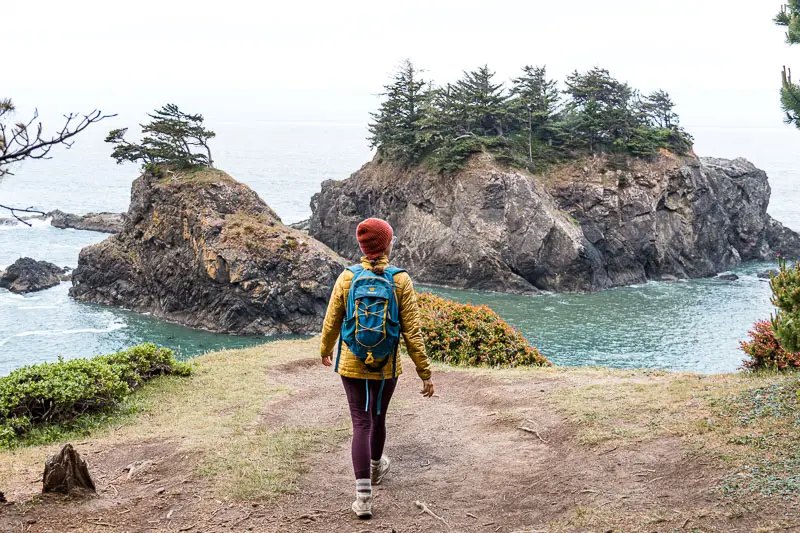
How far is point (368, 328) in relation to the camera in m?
6.27

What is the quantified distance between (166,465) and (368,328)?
11.4 feet

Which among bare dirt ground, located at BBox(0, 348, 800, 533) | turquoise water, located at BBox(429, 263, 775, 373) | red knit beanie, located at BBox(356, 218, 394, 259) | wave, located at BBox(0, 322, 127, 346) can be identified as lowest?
wave, located at BBox(0, 322, 127, 346)

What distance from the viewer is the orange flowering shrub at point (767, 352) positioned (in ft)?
40.5

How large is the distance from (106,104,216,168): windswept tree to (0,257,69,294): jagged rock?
448 inches

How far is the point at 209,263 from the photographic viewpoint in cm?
4056

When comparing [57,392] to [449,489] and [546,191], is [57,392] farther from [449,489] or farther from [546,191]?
[546,191]

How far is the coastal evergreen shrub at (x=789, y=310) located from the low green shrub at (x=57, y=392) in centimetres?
935

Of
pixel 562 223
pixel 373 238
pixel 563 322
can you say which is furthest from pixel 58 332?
pixel 373 238

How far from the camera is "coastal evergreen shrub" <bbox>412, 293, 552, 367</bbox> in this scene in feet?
51.7

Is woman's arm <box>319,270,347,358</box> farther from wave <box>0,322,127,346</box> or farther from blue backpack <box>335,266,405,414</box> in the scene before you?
wave <box>0,322,127,346</box>

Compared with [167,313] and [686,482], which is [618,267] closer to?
[167,313]

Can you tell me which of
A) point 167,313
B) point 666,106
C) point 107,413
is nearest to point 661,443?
point 107,413

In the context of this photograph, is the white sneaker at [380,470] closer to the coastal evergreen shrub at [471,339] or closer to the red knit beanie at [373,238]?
the red knit beanie at [373,238]

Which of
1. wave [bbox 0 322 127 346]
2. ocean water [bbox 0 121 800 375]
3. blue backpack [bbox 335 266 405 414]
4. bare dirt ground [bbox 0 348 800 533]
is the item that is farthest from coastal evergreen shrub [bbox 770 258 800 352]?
wave [bbox 0 322 127 346]
